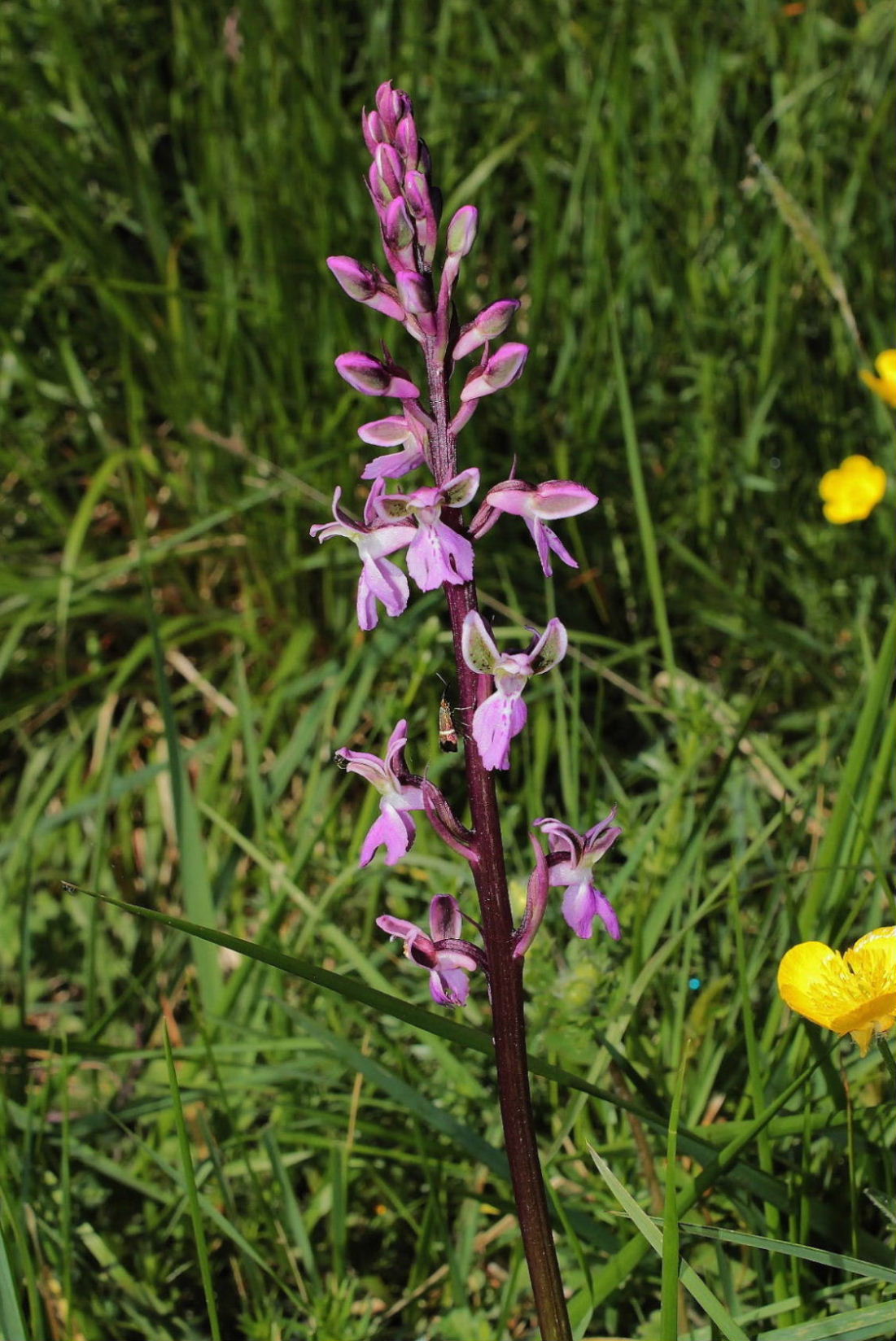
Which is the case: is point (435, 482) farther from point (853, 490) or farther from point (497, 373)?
point (853, 490)

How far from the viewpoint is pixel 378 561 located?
4.84 ft

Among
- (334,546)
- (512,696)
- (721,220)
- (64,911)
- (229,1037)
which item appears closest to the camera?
(512,696)

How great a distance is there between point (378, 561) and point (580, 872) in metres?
0.47

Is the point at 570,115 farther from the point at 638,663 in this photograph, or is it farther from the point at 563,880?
the point at 563,880

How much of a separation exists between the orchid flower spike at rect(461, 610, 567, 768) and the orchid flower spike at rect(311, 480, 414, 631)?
0.32ft

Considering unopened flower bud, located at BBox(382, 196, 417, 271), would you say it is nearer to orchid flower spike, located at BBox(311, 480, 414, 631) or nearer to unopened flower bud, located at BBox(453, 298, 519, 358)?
unopened flower bud, located at BBox(453, 298, 519, 358)

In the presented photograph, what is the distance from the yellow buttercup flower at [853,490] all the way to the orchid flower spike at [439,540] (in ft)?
6.26

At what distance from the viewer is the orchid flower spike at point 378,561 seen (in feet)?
4.75

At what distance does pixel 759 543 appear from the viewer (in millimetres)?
3451

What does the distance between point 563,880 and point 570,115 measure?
2.98m

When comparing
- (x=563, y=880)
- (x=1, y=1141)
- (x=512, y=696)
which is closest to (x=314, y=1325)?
(x=1, y=1141)

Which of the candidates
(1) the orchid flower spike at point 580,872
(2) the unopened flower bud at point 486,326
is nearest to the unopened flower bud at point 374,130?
(2) the unopened flower bud at point 486,326

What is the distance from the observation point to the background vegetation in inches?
88.9

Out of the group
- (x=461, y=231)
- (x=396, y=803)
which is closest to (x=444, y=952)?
(x=396, y=803)
